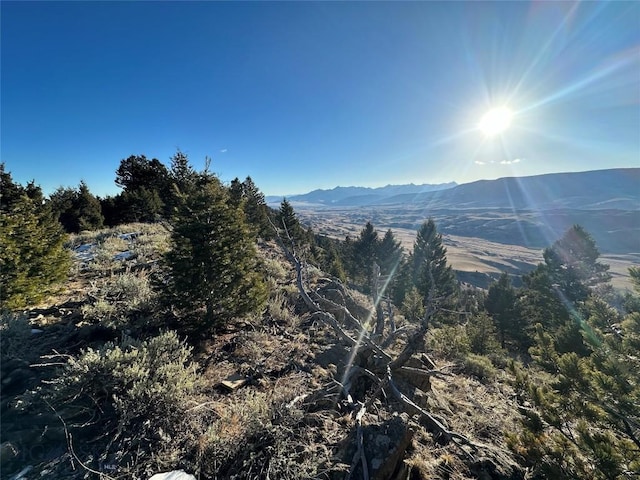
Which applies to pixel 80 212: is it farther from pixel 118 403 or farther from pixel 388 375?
pixel 388 375

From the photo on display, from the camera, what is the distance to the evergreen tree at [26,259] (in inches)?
246

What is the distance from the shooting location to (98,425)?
3.29 metres

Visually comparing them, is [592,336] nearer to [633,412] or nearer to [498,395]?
[633,412]

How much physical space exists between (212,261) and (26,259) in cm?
533

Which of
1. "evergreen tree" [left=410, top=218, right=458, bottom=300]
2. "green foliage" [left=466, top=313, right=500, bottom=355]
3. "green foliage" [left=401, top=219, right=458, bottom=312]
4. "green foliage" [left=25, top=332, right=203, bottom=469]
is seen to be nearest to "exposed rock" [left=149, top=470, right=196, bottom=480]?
"green foliage" [left=25, top=332, right=203, bottom=469]

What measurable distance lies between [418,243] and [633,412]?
30705 mm

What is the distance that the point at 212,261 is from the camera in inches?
239

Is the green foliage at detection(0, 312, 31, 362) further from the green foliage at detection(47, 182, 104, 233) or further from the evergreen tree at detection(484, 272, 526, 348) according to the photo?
the evergreen tree at detection(484, 272, 526, 348)

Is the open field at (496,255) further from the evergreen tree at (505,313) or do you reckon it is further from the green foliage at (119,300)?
the green foliage at (119,300)

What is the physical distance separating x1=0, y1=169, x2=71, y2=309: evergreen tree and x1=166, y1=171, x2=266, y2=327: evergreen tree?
3.53 meters

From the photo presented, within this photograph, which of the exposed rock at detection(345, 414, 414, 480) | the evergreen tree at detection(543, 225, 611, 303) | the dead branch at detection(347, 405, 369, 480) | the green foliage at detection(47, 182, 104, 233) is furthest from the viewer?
the green foliage at detection(47, 182, 104, 233)

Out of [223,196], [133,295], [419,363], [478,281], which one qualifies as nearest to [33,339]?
[133,295]

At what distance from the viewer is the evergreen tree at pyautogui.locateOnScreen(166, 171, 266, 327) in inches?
230

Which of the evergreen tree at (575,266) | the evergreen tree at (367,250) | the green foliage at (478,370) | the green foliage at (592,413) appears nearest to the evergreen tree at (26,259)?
the green foliage at (592,413)
